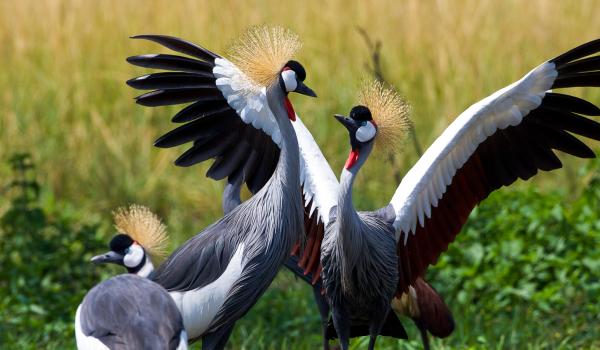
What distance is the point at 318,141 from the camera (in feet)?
20.7

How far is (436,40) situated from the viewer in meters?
6.91

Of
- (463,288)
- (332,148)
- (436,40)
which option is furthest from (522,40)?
(463,288)

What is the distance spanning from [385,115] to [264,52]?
1.51ft

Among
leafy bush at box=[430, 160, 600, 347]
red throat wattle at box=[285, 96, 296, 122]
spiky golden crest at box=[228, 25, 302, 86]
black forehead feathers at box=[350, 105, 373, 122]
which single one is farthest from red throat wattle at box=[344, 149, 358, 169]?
leafy bush at box=[430, 160, 600, 347]

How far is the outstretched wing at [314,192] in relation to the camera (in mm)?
3858

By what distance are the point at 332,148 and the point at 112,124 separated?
1.31 m

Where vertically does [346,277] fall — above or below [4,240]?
above

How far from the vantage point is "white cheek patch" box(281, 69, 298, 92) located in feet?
11.1

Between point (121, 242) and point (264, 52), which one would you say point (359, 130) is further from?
point (121, 242)

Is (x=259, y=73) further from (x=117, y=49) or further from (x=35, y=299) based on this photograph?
(x=117, y=49)

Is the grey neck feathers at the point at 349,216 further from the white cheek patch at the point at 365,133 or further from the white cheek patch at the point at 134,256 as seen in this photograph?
the white cheek patch at the point at 134,256

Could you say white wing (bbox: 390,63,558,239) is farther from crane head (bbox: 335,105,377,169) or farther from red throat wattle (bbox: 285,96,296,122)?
red throat wattle (bbox: 285,96,296,122)

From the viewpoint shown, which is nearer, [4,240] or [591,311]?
[591,311]

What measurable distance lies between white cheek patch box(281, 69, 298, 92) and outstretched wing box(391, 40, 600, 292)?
60 cm
